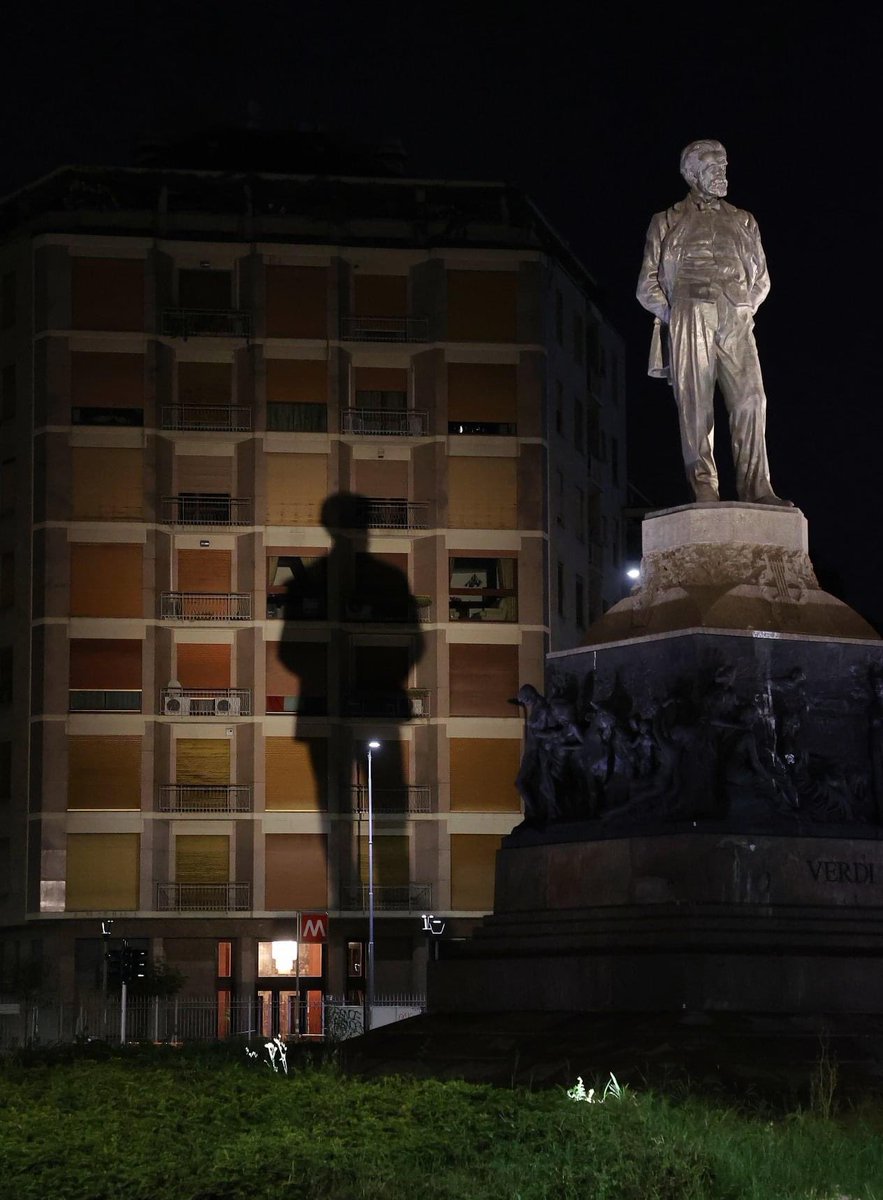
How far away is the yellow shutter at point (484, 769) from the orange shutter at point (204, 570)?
7.95 m

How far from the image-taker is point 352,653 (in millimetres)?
68375

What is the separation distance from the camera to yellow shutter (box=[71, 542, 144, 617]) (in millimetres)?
67000

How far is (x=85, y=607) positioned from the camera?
66.9 meters

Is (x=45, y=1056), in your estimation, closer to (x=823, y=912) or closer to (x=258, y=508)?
(x=823, y=912)

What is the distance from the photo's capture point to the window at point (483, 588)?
69.1m

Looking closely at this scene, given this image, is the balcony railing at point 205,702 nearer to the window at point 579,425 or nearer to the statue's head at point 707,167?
the window at point 579,425

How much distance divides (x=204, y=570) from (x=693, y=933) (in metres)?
50.1

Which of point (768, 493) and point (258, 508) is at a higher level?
point (258, 508)

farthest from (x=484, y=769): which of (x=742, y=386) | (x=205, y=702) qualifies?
(x=742, y=386)

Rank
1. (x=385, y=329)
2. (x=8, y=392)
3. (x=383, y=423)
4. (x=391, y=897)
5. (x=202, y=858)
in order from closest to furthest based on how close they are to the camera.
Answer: (x=202, y=858) → (x=391, y=897) → (x=383, y=423) → (x=8, y=392) → (x=385, y=329)

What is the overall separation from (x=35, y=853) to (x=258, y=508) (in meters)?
11.4

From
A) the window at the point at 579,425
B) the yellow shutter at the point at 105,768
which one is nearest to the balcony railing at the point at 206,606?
the yellow shutter at the point at 105,768

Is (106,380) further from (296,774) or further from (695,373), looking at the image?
(695,373)

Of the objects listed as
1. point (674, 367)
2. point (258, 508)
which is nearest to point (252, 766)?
point (258, 508)
